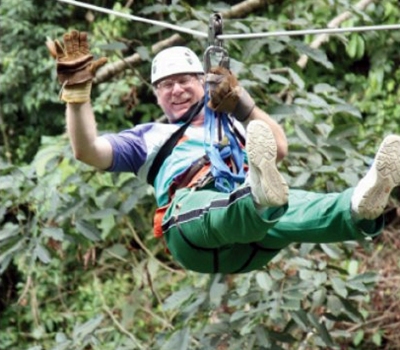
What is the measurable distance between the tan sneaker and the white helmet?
85 cm

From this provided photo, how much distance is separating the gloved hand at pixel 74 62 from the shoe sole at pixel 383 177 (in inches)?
29.5

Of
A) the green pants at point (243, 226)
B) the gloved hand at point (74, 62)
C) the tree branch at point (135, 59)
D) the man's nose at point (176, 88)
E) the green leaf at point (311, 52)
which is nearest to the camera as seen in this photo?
the green pants at point (243, 226)

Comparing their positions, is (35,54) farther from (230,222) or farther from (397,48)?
(230,222)

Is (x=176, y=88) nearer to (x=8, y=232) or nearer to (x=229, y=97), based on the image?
(x=229, y=97)

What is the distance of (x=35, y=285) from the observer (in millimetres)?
6250

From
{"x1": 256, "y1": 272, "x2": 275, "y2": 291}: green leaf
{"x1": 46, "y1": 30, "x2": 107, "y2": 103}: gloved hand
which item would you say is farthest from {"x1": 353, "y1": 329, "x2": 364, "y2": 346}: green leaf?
{"x1": 46, "y1": 30, "x2": 107, "y2": 103}: gloved hand

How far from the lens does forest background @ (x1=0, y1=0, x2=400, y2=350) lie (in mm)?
4457

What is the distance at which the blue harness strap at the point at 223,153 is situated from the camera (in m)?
3.20

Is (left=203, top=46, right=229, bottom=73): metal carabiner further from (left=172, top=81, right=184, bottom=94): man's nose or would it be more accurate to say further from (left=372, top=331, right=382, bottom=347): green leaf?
(left=372, top=331, right=382, bottom=347): green leaf

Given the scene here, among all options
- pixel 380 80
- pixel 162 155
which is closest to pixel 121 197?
pixel 162 155

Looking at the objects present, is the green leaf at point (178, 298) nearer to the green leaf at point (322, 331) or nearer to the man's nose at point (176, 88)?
the green leaf at point (322, 331)

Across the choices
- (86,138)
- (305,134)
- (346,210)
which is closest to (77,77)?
(86,138)

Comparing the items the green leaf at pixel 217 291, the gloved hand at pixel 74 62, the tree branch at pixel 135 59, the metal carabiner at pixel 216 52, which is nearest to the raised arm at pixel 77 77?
the gloved hand at pixel 74 62

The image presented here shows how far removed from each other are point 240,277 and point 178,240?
1.68 meters
